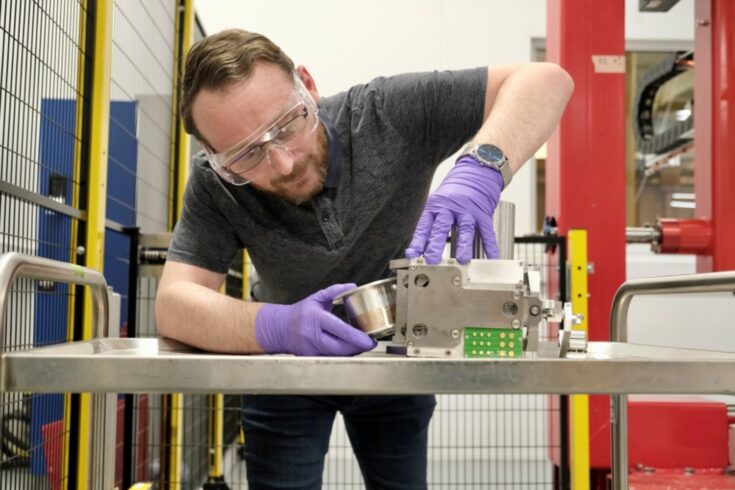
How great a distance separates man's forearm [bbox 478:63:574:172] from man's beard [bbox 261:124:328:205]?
0.30 metres

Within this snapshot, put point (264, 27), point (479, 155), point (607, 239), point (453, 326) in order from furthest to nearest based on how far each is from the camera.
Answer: point (264, 27) → point (607, 239) → point (479, 155) → point (453, 326)

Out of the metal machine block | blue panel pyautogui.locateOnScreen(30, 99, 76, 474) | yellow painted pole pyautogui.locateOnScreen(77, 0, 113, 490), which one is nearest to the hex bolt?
the metal machine block

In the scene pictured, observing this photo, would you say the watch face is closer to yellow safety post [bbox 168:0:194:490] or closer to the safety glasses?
the safety glasses

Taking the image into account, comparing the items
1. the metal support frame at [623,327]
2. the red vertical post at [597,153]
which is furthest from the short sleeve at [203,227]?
the red vertical post at [597,153]

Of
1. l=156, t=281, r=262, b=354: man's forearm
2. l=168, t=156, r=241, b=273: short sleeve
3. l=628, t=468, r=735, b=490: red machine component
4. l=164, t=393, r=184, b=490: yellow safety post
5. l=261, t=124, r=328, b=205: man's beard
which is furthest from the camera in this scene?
l=164, t=393, r=184, b=490: yellow safety post

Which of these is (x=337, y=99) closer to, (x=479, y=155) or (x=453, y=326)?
(x=479, y=155)

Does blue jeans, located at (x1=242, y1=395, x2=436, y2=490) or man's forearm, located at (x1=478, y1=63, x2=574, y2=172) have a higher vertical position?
man's forearm, located at (x1=478, y1=63, x2=574, y2=172)

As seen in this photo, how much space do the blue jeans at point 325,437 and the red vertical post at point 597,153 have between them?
→ 3.74 ft

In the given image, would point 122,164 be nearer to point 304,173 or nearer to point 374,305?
point 304,173

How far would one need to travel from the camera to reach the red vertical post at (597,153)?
261 centimetres

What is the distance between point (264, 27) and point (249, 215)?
3585 mm

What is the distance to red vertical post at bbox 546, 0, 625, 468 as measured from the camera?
2607 mm

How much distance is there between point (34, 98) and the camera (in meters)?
1.74

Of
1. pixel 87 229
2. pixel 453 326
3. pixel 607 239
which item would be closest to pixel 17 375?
pixel 453 326
